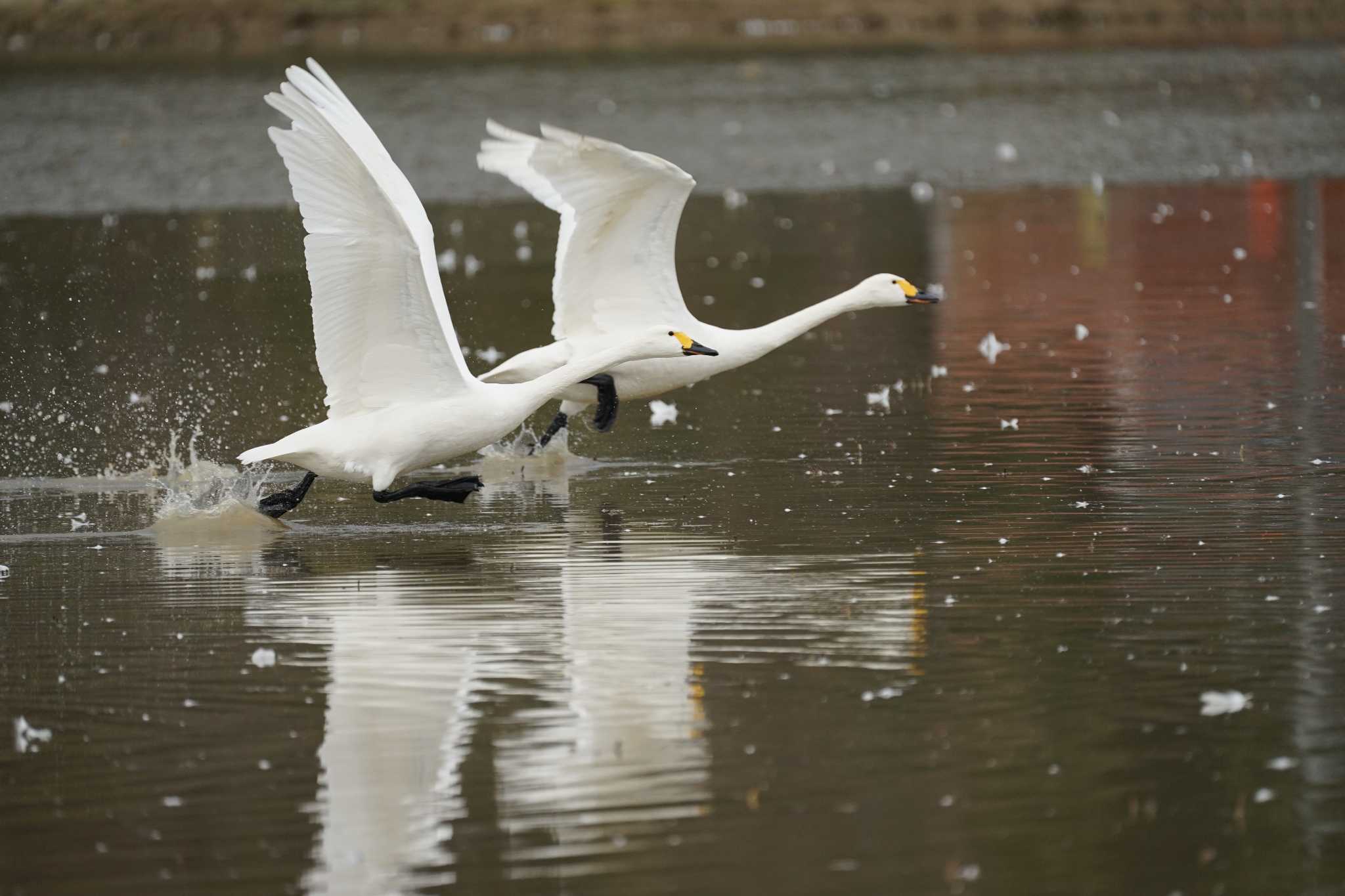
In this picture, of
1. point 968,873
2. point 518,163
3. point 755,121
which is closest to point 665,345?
point 518,163

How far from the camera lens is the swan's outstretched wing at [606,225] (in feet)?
39.5

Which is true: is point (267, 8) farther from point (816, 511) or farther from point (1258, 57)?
point (816, 511)

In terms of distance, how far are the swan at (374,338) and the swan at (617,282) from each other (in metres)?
1.58

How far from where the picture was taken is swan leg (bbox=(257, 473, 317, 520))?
34.8 feet

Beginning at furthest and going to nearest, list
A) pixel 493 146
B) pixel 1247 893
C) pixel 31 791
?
pixel 493 146, pixel 31 791, pixel 1247 893

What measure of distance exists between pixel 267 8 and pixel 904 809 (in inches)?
1899

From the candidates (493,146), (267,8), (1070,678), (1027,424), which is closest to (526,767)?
(1070,678)

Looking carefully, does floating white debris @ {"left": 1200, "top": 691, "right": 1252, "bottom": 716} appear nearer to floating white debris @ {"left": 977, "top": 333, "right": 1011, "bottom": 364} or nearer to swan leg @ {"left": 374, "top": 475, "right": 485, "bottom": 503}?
swan leg @ {"left": 374, "top": 475, "right": 485, "bottom": 503}

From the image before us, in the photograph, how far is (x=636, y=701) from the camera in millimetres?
7262

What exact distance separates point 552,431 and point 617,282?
0.96 m

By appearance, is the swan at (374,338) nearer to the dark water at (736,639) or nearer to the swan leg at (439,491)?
the swan leg at (439,491)

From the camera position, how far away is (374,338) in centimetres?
1006

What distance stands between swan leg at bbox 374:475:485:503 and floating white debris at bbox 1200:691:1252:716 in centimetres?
434

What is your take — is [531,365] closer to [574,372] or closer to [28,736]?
[574,372]
